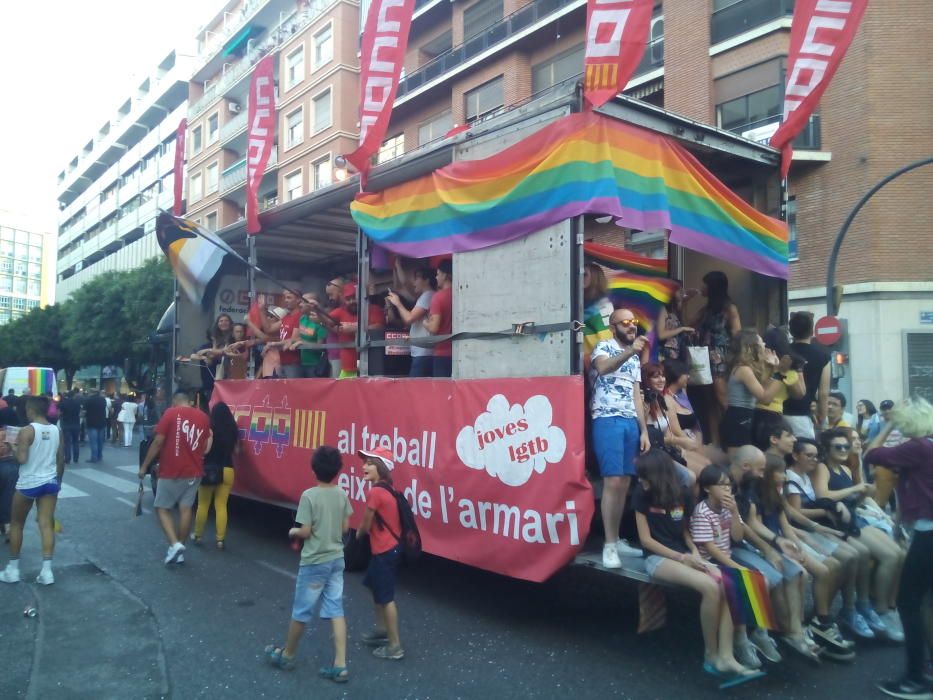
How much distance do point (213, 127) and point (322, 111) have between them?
39.2ft

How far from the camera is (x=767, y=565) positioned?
177 inches

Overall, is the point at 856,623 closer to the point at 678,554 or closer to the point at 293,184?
the point at 678,554

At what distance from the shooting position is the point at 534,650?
189 inches

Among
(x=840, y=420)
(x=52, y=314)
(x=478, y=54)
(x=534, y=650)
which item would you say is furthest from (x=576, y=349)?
(x=52, y=314)

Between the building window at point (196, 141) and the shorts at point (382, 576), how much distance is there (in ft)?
146

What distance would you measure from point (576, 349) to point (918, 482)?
6.93 ft

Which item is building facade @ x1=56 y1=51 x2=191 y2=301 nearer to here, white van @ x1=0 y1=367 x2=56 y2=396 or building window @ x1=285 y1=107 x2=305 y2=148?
building window @ x1=285 y1=107 x2=305 y2=148

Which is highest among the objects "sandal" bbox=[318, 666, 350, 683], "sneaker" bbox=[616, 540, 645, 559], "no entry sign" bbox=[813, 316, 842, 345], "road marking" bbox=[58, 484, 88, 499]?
"no entry sign" bbox=[813, 316, 842, 345]

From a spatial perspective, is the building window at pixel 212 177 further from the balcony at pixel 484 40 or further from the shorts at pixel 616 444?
the shorts at pixel 616 444

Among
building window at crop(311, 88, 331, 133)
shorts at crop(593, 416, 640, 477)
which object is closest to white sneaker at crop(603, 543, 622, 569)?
shorts at crop(593, 416, 640, 477)

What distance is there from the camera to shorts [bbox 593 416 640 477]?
4645mm

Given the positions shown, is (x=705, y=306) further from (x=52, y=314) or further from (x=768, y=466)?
(x=52, y=314)

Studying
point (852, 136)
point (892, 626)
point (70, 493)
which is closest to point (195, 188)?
point (70, 493)

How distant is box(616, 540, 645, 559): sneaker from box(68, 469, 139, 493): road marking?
31.7 feet
